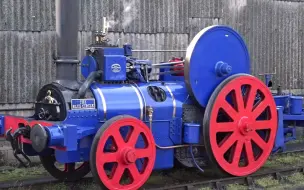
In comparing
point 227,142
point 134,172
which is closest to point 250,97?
point 227,142

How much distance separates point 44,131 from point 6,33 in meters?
3.74

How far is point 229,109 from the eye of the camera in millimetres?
7496

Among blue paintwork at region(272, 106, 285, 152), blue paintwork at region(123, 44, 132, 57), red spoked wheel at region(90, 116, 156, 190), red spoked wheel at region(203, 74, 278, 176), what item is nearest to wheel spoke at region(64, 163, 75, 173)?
red spoked wheel at region(90, 116, 156, 190)

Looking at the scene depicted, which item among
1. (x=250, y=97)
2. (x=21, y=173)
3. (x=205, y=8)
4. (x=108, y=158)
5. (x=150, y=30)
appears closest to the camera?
(x=108, y=158)

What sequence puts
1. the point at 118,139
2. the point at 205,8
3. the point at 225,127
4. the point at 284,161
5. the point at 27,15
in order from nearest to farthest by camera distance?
the point at 118,139
the point at 225,127
the point at 27,15
the point at 284,161
the point at 205,8

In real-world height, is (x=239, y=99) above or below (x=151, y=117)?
above

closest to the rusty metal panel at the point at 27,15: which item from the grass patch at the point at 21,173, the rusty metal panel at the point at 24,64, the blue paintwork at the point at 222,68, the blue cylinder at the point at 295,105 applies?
the rusty metal panel at the point at 24,64

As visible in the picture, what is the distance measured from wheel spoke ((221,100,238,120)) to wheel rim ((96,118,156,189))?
1.33 meters

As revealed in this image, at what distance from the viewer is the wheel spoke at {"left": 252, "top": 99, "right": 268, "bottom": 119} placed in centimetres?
776

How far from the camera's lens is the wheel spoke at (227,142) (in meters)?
7.46

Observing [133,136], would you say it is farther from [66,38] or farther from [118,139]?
[66,38]

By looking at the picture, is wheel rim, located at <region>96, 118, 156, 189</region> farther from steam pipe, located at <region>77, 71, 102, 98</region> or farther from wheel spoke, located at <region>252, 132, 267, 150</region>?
wheel spoke, located at <region>252, 132, 267, 150</region>

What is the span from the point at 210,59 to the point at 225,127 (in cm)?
104

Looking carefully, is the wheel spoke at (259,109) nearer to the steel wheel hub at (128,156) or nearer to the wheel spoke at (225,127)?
the wheel spoke at (225,127)
